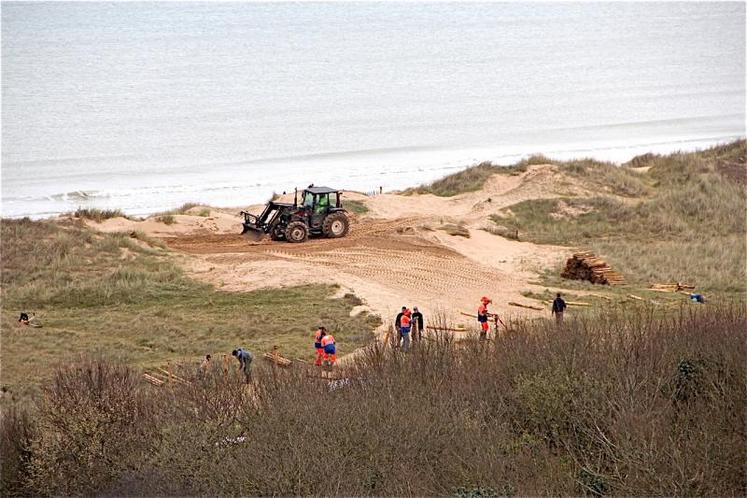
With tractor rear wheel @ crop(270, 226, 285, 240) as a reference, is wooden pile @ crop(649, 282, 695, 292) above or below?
below

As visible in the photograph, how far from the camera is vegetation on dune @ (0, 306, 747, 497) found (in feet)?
53.2

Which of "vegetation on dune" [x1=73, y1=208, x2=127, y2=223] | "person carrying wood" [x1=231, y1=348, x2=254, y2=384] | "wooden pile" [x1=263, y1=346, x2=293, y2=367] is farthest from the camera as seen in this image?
"vegetation on dune" [x1=73, y1=208, x2=127, y2=223]

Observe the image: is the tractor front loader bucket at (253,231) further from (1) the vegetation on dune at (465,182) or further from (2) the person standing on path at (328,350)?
(2) the person standing on path at (328,350)

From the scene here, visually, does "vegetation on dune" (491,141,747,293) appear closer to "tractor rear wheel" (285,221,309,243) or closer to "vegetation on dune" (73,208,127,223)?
"tractor rear wheel" (285,221,309,243)

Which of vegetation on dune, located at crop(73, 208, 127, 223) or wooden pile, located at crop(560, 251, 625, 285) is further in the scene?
vegetation on dune, located at crop(73, 208, 127, 223)

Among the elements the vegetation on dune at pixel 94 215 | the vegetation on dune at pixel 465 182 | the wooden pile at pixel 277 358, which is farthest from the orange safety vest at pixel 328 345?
the vegetation on dune at pixel 465 182

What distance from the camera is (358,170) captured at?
68.0m

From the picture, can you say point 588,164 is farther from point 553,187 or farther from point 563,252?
point 563,252

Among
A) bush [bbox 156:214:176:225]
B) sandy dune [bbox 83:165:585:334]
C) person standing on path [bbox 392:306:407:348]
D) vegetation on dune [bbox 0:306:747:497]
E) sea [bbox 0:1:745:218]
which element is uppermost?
sea [bbox 0:1:745:218]

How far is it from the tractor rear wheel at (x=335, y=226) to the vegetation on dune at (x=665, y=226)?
6807 millimetres

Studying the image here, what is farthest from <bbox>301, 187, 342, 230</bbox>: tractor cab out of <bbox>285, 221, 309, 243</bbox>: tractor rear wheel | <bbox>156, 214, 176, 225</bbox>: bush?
<bbox>156, 214, 176, 225</bbox>: bush

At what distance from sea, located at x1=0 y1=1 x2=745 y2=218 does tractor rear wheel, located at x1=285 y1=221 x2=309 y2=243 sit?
58.7ft

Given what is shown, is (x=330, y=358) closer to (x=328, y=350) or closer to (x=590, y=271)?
(x=328, y=350)

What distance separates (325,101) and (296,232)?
6633 centimetres
